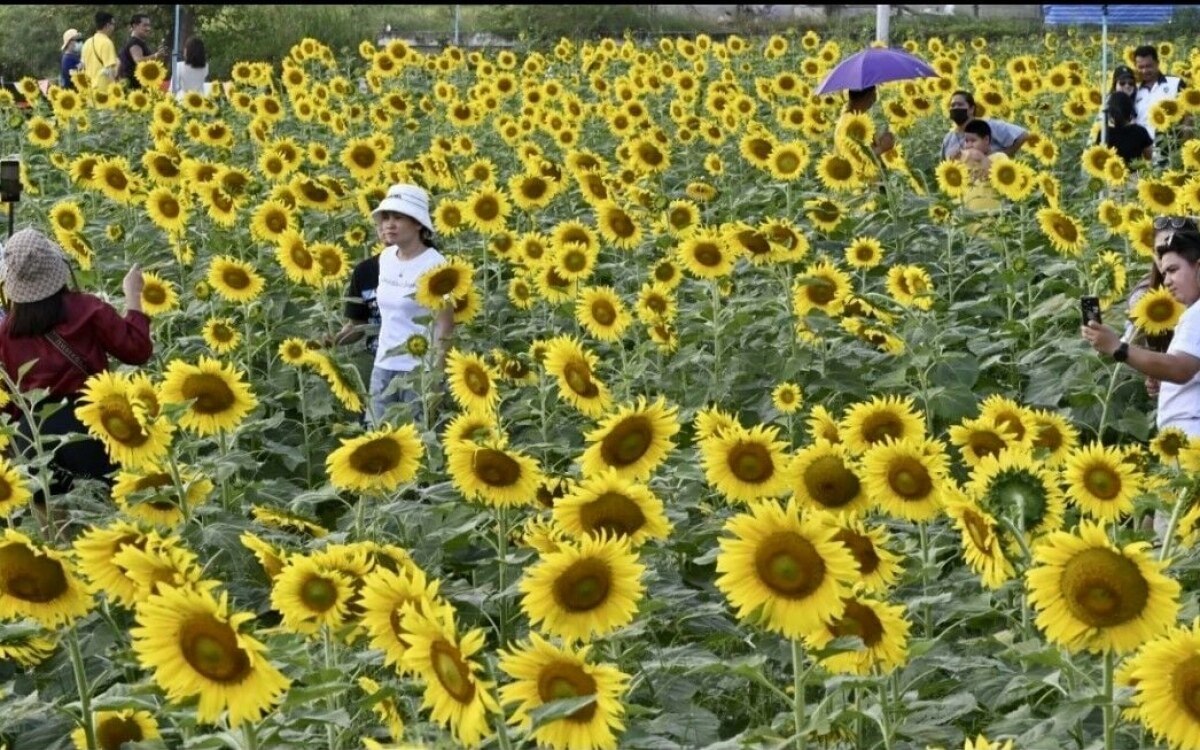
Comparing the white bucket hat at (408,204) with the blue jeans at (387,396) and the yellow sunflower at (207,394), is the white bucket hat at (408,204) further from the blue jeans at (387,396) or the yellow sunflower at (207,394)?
the yellow sunflower at (207,394)

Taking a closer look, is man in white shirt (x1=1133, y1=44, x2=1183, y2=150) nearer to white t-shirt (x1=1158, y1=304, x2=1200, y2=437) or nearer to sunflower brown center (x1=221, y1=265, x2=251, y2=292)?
sunflower brown center (x1=221, y1=265, x2=251, y2=292)

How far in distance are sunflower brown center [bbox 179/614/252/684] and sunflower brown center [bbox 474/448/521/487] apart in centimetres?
112

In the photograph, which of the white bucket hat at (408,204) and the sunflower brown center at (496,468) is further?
the white bucket hat at (408,204)

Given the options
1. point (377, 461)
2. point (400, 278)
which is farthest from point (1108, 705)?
point (400, 278)

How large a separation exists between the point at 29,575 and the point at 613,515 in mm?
970

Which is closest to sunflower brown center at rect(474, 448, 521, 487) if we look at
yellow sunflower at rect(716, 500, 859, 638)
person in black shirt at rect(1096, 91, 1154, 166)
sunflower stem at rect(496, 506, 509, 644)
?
sunflower stem at rect(496, 506, 509, 644)

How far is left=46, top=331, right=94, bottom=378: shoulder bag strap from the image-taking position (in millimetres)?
5242

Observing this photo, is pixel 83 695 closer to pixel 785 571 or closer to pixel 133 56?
pixel 785 571

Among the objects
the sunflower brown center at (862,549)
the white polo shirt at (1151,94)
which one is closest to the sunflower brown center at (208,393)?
the sunflower brown center at (862,549)

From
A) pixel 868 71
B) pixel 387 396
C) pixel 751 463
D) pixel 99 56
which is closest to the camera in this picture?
pixel 751 463

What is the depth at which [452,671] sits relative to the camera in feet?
8.69

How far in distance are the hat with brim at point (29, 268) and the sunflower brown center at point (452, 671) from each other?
2858 millimetres

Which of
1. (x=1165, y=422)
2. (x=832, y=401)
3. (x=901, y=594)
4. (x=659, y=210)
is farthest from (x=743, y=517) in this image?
(x=659, y=210)

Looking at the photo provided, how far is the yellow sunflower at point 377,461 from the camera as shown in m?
4.09
